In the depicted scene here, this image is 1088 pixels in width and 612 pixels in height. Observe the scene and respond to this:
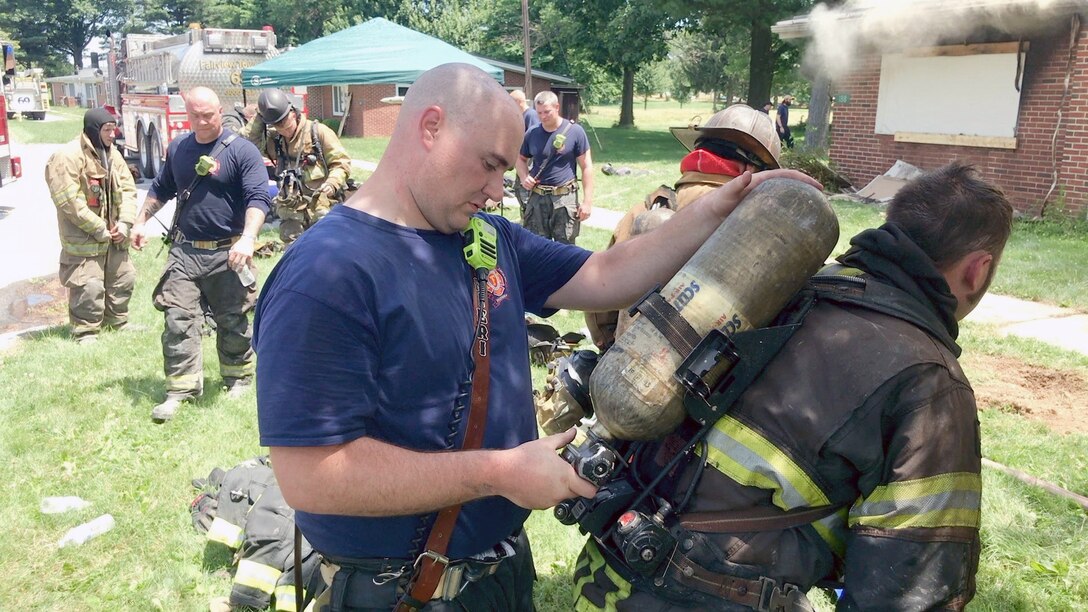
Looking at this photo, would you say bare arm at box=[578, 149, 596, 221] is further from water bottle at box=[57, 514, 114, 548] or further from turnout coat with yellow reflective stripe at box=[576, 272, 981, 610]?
turnout coat with yellow reflective stripe at box=[576, 272, 981, 610]

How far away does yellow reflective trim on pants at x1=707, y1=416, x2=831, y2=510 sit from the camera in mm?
1684

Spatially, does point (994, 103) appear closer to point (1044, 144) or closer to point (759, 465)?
point (1044, 144)

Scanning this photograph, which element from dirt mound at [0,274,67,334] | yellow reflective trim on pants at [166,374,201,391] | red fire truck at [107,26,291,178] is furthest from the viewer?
red fire truck at [107,26,291,178]

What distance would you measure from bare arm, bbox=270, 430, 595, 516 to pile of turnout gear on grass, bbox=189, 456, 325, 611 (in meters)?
1.57

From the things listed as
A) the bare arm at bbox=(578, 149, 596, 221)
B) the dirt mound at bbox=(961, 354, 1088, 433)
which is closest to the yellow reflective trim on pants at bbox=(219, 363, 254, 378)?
the bare arm at bbox=(578, 149, 596, 221)

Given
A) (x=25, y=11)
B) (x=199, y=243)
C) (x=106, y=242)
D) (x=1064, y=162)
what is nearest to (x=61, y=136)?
(x=106, y=242)

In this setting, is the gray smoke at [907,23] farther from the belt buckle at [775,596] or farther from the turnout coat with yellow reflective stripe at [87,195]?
the belt buckle at [775,596]

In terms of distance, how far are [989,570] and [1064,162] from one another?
10310 mm

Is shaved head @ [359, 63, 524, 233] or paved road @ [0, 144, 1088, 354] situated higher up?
shaved head @ [359, 63, 524, 233]

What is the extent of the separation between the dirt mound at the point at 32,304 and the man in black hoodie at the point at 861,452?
806cm

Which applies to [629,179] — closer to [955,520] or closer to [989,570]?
[989,570]

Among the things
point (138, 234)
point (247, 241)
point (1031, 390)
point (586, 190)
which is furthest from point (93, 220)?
point (1031, 390)

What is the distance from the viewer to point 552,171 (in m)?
8.37

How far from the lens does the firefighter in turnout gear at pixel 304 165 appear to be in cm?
838
